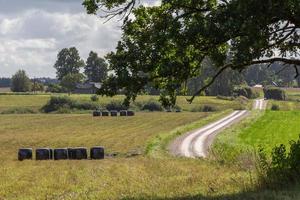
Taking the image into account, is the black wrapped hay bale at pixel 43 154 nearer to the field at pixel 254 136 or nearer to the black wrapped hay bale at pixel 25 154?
the black wrapped hay bale at pixel 25 154

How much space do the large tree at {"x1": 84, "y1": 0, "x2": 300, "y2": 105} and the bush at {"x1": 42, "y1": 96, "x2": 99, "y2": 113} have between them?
320ft

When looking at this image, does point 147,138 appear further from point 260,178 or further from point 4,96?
point 4,96

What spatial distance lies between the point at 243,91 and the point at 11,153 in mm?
134467

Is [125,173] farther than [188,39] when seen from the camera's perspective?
Yes

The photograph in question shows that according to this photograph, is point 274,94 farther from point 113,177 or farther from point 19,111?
point 113,177

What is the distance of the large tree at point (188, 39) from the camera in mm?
16188

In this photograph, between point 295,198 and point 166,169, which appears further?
point 166,169

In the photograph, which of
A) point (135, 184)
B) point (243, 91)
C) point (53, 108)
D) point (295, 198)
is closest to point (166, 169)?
point (135, 184)

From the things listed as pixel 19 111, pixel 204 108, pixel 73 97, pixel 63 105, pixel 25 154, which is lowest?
pixel 25 154

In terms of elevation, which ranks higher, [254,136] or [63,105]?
[63,105]

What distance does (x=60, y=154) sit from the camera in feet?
127

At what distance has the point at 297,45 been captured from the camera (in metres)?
19.1

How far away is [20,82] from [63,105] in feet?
263

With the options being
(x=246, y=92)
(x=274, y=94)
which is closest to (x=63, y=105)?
(x=246, y=92)
